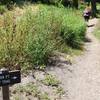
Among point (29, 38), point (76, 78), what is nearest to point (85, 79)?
point (76, 78)

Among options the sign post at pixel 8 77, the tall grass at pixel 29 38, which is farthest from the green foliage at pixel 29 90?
the sign post at pixel 8 77

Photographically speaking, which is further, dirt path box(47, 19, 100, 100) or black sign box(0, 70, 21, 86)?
dirt path box(47, 19, 100, 100)

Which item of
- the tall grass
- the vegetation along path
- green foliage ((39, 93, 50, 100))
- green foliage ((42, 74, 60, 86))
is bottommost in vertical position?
the vegetation along path

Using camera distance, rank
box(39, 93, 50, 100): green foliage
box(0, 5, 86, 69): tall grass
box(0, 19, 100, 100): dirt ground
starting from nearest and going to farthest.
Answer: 1. box(39, 93, 50, 100): green foliage
2. box(0, 19, 100, 100): dirt ground
3. box(0, 5, 86, 69): tall grass

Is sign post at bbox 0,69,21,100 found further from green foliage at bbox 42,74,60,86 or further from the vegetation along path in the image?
green foliage at bbox 42,74,60,86

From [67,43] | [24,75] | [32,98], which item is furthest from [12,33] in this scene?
[67,43]

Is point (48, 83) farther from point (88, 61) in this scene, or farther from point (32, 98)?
point (88, 61)

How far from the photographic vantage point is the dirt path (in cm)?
955

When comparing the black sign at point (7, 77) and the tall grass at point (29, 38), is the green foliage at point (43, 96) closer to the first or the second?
the tall grass at point (29, 38)

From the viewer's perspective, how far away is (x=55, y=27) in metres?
12.4

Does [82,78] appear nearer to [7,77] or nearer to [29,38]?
[29,38]

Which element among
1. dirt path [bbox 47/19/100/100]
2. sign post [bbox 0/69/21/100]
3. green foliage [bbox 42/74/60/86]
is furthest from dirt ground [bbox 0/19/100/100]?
sign post [bbox 0/69/21/100]

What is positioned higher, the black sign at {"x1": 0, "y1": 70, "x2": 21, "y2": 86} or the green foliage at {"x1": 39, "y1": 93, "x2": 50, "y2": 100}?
the black sign at {"x1": 0, "y1": 70, "x2": 21, "y2": 86}

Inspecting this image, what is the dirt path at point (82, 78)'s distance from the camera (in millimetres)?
9555
